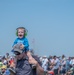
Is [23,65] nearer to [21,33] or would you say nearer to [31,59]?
[31,59]

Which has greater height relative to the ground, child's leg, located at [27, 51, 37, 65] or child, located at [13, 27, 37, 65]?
child, located at [13, 27, 37, 65]

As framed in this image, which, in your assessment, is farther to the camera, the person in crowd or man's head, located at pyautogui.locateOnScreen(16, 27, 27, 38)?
man's head, located at pyautogui.locateOnScreen(16, 27, 27, 38)

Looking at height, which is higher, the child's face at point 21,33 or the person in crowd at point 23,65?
the child's face at point 21,33

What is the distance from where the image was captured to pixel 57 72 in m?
20.3

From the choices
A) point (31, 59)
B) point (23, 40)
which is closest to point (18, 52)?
point (31, 59)

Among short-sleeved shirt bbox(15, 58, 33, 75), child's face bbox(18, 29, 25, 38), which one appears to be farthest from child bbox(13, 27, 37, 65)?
short-sleeved shirt bbox(15, 58, 33, 75)

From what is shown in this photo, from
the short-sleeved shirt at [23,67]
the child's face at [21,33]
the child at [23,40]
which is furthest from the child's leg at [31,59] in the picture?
the child's face at [21,33]

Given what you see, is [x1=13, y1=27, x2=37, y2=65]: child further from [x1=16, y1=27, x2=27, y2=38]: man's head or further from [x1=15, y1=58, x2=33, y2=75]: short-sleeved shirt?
[x1=15, y1=58, x2=33, y2=75]: short-sleeved shirt

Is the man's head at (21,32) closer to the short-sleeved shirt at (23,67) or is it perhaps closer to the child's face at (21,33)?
the child's face at (21,33)

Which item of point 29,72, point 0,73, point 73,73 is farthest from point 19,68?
→ point 73,73

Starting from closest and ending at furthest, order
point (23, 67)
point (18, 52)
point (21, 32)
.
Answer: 1. point (18, 52)
2. point (23, 67)
3. point (21, 32)

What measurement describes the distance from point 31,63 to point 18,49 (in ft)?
1.07

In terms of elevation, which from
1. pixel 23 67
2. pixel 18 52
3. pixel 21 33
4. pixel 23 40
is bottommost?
pixel 23 67

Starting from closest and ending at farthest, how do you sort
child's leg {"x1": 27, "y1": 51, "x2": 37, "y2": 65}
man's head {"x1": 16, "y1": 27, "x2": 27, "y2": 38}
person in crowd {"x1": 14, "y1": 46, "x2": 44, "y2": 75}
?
child's leg {"x1": 27, "y1": 51, "x2": 37, "y2": 65} → person in crowd {"x1": 14, "y1": 46, "x2": 44, "y2": 75} → man's head {"x1": 16, "y1": 27, "x2": 27, "y2": 38}
